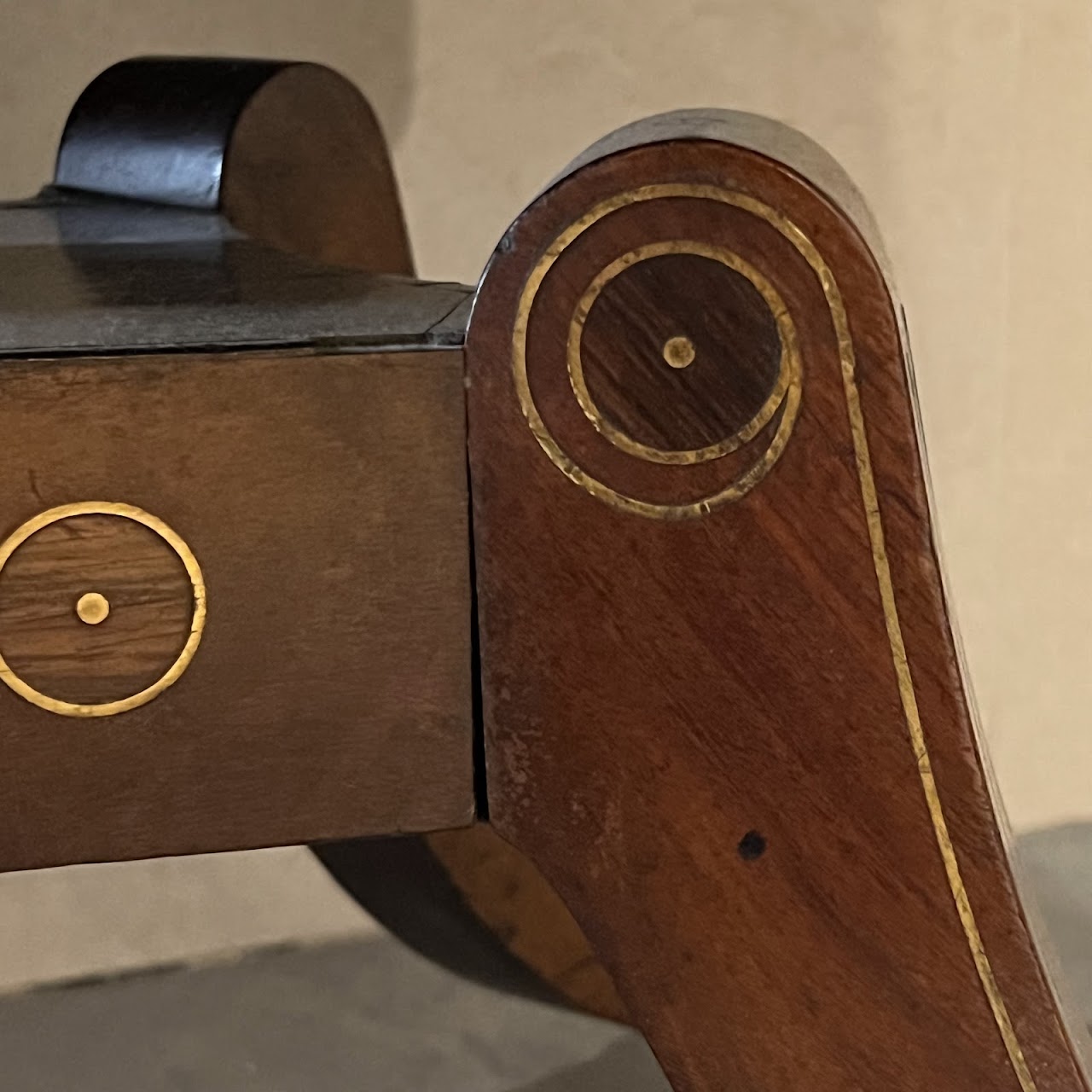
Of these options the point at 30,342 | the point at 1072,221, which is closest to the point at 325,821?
the point at 30,342

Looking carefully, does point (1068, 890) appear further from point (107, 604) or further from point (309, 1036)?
point (107, 604)

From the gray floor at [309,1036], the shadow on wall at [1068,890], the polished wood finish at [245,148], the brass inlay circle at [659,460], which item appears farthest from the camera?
the shadow on wall at [1068,890]

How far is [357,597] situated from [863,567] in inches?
5.1

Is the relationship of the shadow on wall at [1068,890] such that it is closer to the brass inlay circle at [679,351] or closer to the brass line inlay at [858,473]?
the brass line inlay at [858,473]

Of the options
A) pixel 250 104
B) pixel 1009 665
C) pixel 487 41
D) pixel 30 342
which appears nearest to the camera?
pixel 30 342

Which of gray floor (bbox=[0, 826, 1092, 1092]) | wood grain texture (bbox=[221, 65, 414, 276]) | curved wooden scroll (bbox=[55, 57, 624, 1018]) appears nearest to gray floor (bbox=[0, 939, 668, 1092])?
gray floor (bbox=[0, 826, 1092, 1092])

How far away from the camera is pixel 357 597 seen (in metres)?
0.38

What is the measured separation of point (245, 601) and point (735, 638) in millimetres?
125

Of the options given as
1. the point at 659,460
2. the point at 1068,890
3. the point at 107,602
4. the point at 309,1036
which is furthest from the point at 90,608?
the point at 1068,890

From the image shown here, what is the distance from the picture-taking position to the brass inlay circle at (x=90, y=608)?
1.22ft

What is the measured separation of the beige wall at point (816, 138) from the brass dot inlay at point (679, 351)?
0.80 m

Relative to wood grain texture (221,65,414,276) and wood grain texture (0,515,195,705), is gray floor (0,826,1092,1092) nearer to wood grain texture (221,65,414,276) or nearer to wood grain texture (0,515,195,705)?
wood grain texture (221,65,414,276)

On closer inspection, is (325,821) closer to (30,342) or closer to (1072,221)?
(30,342)

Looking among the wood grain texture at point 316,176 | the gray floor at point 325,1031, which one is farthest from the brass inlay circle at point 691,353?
the gray floor at point 325,1031
